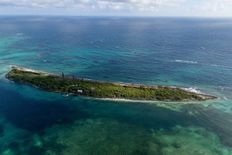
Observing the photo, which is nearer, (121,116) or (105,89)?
(121,116)

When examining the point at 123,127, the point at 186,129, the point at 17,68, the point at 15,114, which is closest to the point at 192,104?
the point at 186,129

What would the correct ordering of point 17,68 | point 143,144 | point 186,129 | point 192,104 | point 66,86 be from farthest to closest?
1. point 17,68
2. point 66,86
3. point 192,104
4. point 186,129
5. point 143,144

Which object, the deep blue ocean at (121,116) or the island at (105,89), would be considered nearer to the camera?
the deep blue ocean at (121,116)

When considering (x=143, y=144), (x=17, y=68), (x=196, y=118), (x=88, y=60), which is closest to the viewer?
(x=143, y=144)

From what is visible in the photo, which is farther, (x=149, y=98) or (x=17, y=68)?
(x=17, y=68)

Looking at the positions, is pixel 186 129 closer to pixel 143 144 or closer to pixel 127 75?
pixel 143 144

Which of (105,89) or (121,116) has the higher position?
(105,89)

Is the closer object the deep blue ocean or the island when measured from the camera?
the deep blue ocean

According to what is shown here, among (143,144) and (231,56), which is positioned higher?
(231,56)
